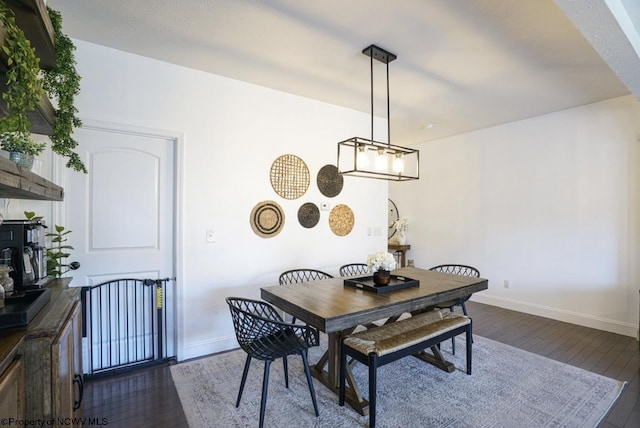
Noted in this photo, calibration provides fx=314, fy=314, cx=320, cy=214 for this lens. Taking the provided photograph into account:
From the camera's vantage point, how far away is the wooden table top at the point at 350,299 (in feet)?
6.30

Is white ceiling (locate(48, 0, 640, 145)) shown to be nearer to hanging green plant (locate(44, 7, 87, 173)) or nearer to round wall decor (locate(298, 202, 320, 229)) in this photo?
hanging green plant (locate(44, 7, 87, 173))

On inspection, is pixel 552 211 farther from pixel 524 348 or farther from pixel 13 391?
pixel 13 391

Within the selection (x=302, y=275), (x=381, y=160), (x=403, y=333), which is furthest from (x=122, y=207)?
(x=403, y=333)

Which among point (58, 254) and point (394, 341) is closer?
point (394, 341)

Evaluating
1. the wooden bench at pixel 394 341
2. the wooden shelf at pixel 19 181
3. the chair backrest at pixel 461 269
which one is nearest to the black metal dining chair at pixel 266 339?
the wooden bench at pixel 394 341

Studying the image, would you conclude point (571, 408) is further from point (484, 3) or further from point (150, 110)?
point (150, 110)

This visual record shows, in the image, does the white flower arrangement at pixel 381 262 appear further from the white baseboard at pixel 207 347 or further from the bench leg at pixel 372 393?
the white baseboard at pixel 207 347

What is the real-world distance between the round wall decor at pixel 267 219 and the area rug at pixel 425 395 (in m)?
1.23

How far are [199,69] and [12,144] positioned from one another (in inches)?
73.0

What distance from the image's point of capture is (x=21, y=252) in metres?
1.56

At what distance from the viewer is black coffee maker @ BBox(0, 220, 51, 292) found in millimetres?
1519

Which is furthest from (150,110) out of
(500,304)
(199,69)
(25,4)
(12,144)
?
(500,304)

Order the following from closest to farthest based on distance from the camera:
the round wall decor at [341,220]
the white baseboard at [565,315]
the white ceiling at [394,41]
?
the white ceiling at [394,41] → the white baseboard at [565,315] → the round wall decor at [341,220]

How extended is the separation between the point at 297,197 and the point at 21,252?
2383 millimetres
